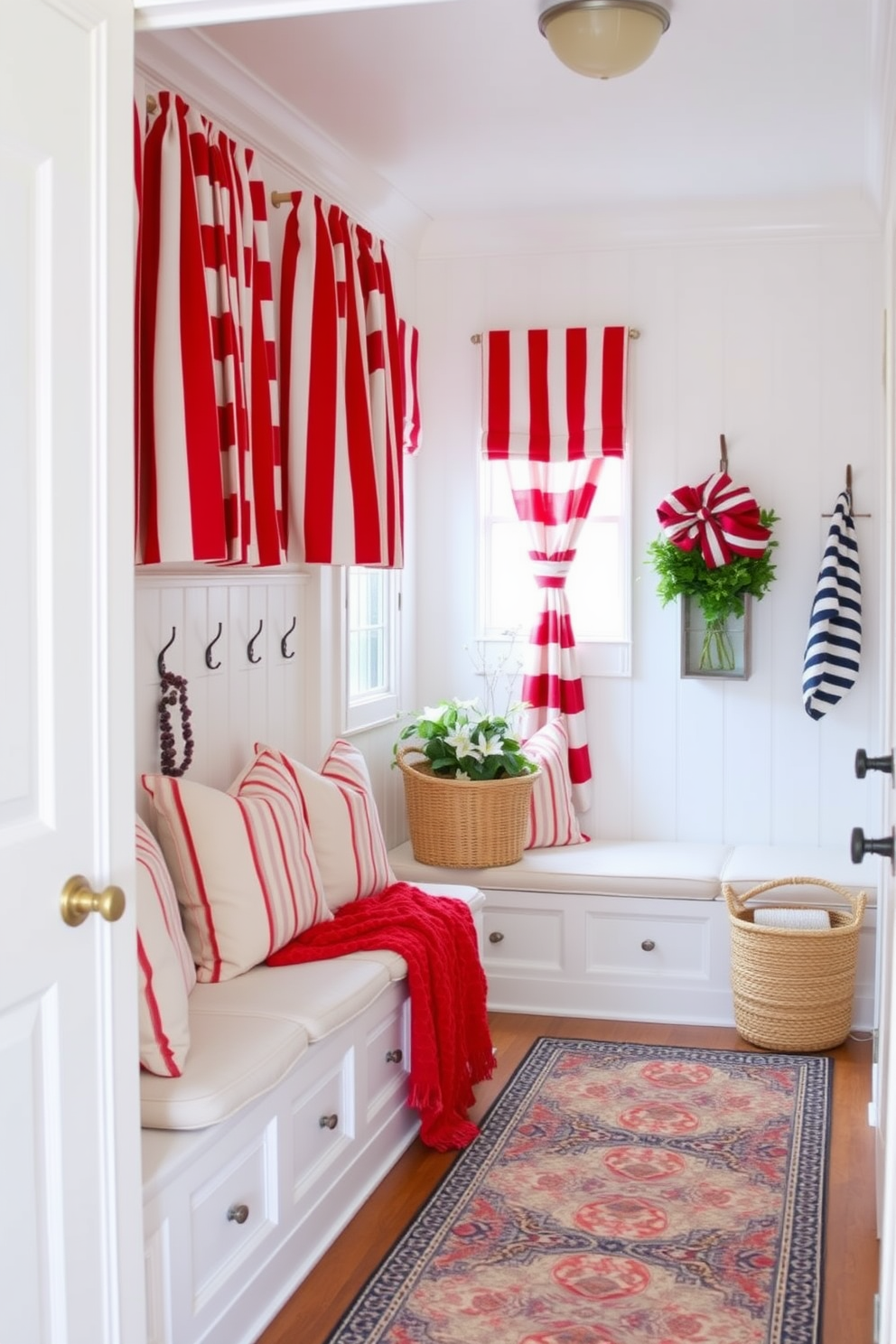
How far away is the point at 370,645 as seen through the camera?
4707 millimetres

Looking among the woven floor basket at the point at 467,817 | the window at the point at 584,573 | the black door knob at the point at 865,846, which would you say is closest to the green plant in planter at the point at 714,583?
the window at the point at 584,573

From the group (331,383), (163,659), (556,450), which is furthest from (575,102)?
(163,659)

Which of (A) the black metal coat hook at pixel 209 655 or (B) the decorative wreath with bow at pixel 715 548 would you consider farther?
(B) the decorative wreath with bow at pixel 715 548

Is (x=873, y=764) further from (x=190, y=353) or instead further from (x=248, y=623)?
(x=248, y=623)

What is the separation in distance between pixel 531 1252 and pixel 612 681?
2.42 metres

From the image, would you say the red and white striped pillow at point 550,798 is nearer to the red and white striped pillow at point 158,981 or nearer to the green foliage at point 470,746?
the green foliage at point 470,746

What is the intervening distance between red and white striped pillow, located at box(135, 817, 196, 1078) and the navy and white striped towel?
2.60 meters

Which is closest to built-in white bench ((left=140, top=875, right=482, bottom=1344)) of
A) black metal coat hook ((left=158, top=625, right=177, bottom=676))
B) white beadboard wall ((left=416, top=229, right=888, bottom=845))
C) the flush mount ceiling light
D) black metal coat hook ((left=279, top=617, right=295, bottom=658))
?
black metal coat hook ((left=158, top=625, right=177, bottom=676))

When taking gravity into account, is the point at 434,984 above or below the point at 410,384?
below

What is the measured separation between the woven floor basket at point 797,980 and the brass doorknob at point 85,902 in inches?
103

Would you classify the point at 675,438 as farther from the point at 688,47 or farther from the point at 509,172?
the point at 688,47

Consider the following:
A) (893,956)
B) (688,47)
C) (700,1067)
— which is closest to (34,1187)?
(893,956)

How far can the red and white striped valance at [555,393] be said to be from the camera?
4.85 metres

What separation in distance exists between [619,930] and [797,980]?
0.59 meters
